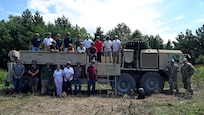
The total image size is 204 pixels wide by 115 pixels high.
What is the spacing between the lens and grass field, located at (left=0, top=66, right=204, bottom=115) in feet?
33.4

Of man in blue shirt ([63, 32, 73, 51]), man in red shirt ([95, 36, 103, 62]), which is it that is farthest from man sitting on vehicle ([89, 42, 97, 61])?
man in blue shirt ([63, 32, 73, 51])

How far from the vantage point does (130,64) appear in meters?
15.5

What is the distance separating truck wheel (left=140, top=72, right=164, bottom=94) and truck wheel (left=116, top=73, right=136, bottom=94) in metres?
0.51

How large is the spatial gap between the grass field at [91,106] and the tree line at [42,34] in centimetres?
2569

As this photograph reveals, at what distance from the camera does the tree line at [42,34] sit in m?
47.2

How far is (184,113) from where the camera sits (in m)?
9.84

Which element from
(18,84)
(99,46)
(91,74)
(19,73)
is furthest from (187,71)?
(18,84)

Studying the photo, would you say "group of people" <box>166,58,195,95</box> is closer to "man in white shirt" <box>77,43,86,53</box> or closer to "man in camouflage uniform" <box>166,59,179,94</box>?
"man in camouflage uniform" <box>166,59,179,94</box>

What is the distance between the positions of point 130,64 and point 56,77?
12.1 feet

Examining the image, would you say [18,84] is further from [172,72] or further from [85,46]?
[172,72]

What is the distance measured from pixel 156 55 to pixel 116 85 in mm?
2443

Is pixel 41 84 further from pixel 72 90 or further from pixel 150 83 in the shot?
pixel 150 83

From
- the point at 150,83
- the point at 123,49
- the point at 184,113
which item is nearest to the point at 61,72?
the point at 123,49

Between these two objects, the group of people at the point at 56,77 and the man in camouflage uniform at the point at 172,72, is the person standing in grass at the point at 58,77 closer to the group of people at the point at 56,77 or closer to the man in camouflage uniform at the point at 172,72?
the group of people at the point at 56,77
